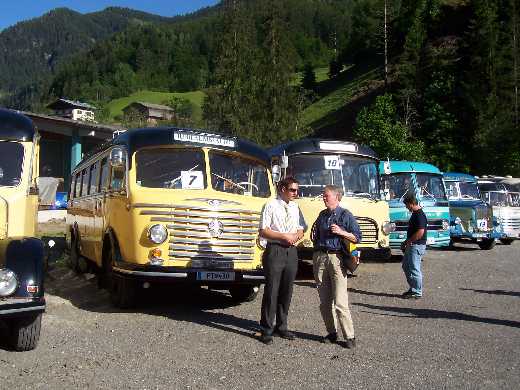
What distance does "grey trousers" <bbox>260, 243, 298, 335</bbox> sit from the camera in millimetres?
7469

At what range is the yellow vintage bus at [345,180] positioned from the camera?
486 inches

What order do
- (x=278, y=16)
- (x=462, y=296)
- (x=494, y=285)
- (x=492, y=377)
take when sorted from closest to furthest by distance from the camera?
(x=492, y=377) < (x=462, y=296) < (x=494, y=285) < (x=278, y=16)

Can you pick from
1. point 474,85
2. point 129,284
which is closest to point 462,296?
point 129,284

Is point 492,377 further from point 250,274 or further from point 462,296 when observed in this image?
point 462,296

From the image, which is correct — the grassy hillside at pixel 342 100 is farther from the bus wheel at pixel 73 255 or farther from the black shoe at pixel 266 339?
the black shoe at pixel 266 339

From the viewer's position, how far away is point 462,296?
11047 mm

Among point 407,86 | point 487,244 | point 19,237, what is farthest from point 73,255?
point 407,86

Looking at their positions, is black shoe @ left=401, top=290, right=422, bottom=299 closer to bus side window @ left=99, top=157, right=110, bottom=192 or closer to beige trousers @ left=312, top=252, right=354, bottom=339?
beige trousers @ left=312, top=252, right=354, bottom=339

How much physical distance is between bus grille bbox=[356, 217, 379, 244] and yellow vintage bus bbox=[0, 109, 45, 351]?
628 cm

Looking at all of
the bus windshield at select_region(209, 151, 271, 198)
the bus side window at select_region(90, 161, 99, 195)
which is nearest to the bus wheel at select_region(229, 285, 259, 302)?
the bus windshield at select_region(209, 151, 271, 198)

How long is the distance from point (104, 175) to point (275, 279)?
451cm

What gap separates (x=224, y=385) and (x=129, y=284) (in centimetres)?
356

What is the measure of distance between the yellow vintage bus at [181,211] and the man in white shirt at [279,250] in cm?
140

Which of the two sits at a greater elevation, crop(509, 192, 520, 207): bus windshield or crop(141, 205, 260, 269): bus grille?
crop(509, 192, 520, 207): bus windshield
